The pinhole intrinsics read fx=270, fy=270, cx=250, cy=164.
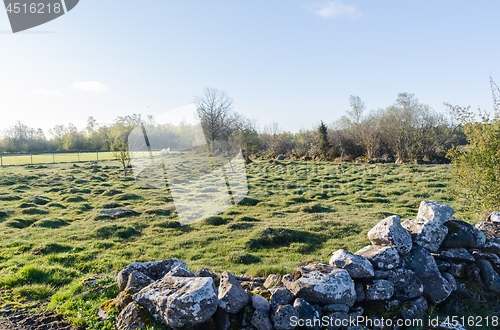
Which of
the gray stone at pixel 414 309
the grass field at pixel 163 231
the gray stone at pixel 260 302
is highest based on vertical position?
the gray stone at pixel 260 302

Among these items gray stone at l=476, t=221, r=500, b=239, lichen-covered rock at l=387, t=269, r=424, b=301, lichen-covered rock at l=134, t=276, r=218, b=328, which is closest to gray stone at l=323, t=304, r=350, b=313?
lichen-covered rock at l=387, t=269, r=424, b=301

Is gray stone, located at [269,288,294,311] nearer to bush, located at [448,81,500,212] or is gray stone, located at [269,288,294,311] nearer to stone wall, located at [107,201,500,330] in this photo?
stone wall, located at [107,201,500,330]

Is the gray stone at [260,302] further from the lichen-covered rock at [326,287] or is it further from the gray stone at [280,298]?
the lichen-covered rock at [326,287]

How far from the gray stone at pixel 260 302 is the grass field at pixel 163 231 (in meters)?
2.27

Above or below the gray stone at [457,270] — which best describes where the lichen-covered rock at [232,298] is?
above

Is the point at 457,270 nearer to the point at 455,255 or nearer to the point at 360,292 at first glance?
the point at 455,255

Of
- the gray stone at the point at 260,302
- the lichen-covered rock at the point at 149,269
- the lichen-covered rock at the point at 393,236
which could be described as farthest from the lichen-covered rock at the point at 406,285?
the lichen-covered rock at the point at 149,269

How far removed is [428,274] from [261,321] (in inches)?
118

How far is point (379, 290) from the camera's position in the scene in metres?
4.22

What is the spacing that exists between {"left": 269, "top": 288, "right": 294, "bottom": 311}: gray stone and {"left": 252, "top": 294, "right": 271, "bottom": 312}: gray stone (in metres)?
0.09

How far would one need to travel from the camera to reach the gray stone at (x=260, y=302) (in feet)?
12.8

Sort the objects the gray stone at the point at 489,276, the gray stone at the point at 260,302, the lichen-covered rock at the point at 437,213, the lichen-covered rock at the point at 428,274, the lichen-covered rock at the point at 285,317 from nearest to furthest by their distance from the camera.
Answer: the lichen-covered rock at the point at 285,317 < the gray stone at the point at 260,302 < the lichen-covered rock at the point at 428,274 < the gray stone at the point at 489,276 < the lichen-covered rock at the point at 437,213

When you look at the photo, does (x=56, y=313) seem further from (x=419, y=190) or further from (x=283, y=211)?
(x=419, y=190)

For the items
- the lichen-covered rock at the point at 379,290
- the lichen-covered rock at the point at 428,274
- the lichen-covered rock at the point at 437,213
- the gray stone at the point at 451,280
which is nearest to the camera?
the lichen-covered rock at the point at 379,290
